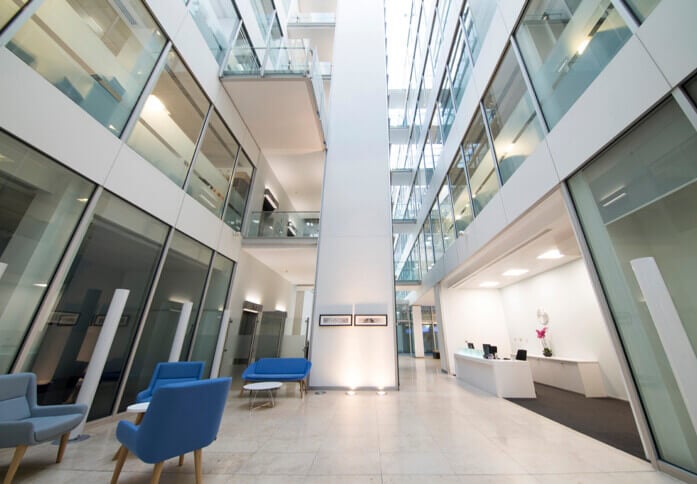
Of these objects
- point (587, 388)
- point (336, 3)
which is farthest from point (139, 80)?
point (336, 3)

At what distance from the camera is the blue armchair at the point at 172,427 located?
2.04m

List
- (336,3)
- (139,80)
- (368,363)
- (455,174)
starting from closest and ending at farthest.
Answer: (139,80) < (368,363) < (455,174) < (336,3)

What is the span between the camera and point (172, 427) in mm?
2131

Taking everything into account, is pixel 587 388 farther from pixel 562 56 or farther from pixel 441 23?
pixel 441 23

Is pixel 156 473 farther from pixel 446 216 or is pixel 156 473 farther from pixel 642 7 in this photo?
pixel 446 216

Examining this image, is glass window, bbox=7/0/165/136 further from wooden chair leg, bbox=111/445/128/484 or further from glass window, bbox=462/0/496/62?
glass window, bbox=462/0/496/62

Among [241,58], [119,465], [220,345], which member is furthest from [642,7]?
[220,345]

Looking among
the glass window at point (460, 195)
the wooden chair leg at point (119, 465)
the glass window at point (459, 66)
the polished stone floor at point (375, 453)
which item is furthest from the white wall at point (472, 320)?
the wooden chair leg at point (119, 465)

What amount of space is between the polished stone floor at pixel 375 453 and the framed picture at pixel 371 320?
225 cm

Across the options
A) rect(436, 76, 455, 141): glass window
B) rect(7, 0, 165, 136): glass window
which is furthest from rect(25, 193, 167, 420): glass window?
rect(436, 76, 455, 141): glass window

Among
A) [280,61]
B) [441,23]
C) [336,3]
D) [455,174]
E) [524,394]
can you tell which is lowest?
[524,394]

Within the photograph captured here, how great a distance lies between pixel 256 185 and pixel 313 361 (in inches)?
231

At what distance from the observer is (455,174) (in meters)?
7.69

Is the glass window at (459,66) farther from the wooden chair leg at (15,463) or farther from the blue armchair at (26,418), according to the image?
the wooden chair leg at (15,463)
